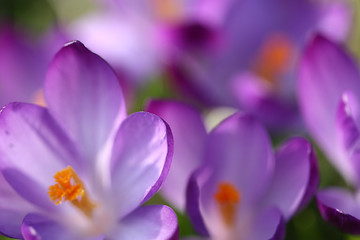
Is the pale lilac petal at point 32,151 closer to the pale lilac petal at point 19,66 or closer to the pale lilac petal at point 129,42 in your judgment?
the pale lilac petal at point 19,66

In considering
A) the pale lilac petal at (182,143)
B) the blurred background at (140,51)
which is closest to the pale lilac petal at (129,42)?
the blurred background at (140,51)

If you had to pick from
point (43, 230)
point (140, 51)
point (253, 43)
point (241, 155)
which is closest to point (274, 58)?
point (253, 43)

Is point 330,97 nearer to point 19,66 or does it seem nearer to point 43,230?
point 43,230

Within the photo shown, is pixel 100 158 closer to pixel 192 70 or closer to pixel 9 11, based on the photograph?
pixel 192 70

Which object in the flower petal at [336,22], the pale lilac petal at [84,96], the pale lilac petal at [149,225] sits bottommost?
the pale lilac petal at [149,225]

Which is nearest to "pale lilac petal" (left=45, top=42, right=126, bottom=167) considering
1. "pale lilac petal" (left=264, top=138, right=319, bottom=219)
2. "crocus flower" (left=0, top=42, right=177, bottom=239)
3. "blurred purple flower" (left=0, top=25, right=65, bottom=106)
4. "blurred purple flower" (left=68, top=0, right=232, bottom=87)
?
"crocus flower" (left=0, top=42, right=177, bottom=239)

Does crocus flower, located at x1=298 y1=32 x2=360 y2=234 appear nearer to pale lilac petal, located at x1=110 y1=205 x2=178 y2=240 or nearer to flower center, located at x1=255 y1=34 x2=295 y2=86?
pale lilac petal, located at x1=110 y1=205 x2=178 y2=240

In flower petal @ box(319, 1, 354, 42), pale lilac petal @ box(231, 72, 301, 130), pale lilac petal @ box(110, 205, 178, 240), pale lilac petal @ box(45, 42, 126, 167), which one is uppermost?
pale lilac petal @ box(45, 42, 126, 167)
